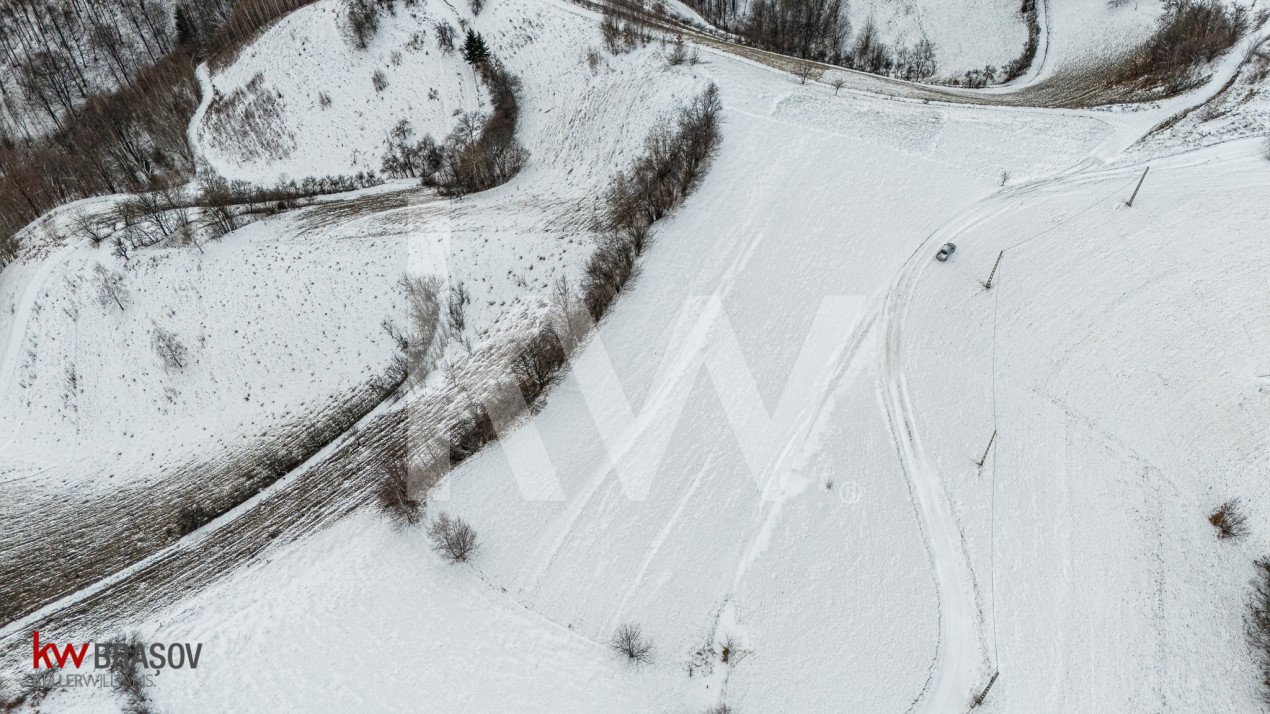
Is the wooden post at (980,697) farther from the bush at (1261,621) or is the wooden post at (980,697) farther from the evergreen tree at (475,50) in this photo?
the evergreen tree at (475,50)

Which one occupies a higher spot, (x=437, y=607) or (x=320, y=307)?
(x=320, y=307)

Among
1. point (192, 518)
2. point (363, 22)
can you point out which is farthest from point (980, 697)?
point (363, 22)

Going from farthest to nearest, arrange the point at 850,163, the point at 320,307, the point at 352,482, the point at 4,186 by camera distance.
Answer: the point at 4,186
the point at 850,163
the point at 320,307
the point at 352,482

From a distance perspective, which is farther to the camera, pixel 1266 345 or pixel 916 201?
pixel 916 201

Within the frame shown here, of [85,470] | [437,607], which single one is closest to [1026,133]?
[437,607]

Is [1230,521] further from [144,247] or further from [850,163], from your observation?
[144,247]

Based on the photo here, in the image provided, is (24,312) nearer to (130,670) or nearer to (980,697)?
(130,670)
